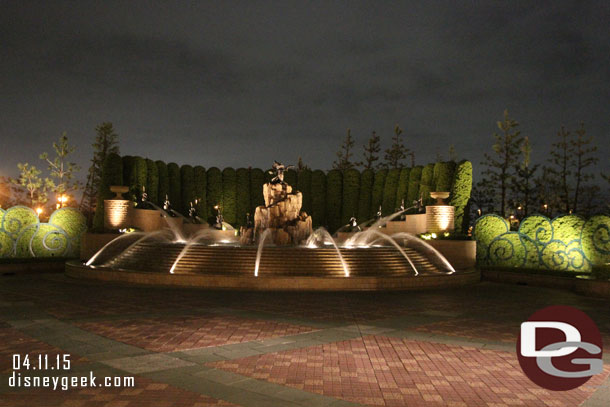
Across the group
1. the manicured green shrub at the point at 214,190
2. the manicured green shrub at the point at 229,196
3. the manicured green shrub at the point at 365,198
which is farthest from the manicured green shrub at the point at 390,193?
the manicured green shrub at the point at 214,190

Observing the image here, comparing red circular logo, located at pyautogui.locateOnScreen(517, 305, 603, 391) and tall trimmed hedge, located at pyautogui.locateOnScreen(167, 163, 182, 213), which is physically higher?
tall trimmed hedge, located at pyautogui.locateOnScreen(167, 163, 182, 213)

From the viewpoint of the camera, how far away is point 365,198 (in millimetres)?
31031

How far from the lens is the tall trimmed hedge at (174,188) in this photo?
99.5 ft

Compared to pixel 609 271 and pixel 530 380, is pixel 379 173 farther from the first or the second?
pixel 530 380

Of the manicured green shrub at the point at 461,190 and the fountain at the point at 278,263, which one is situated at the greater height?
the manicured green shrub at the point at 461,190

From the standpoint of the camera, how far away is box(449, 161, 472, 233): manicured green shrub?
2542cm

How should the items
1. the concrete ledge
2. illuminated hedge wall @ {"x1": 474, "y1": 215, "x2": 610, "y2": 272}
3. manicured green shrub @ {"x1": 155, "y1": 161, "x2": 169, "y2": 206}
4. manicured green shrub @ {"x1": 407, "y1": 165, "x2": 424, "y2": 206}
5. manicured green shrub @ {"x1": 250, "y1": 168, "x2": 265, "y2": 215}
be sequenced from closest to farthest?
the concrete ledge, illuminated hedge wall @ {"x1": 474, "y1": 215, "x2": 610, "y2": 272}, manicured green shrub @ {"x1": 407, "y1": 165, "x2": 424, "y2": 206}, manicured green shrub @ {"x1": 155, "y1": 161, "x2": 169, "y2": 206}, manicured green shrub @ {"x1": 250, "y1": 168, "x2": 265, "y2": 215}

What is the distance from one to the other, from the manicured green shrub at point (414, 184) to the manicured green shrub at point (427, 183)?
1.59 ft

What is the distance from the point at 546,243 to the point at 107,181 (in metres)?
23.4

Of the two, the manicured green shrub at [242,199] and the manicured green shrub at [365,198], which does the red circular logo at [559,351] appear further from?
the manicured green shrub at [242,199]

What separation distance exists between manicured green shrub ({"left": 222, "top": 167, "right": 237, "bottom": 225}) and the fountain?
8313mm

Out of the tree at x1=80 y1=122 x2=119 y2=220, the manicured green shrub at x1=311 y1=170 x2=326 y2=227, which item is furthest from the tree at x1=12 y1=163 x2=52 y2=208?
the manicured green shrub at x1=311 y1=170 x2=326 y2=227

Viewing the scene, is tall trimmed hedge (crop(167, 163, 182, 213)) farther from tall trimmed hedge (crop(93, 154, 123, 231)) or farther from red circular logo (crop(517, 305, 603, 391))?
red circular logo (crop(517, 305, 603, 391))

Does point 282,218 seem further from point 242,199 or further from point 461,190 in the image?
point 461,190
